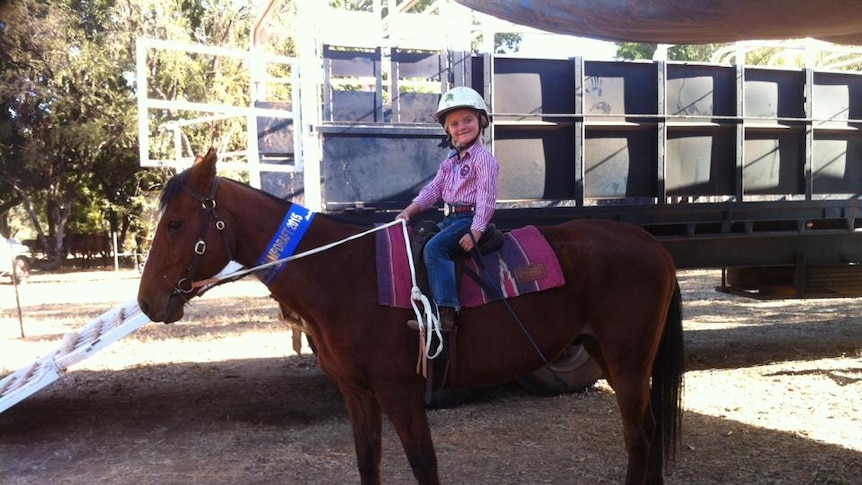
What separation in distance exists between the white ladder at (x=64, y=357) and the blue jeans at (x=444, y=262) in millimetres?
2144

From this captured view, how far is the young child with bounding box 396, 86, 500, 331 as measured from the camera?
3082 mm

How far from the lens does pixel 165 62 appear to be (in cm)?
1769

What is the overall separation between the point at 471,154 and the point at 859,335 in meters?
7.82

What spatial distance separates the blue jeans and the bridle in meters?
1.00

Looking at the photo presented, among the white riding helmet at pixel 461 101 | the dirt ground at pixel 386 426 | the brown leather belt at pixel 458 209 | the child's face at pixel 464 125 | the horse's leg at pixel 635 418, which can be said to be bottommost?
the dirt ground at pixel 386 426

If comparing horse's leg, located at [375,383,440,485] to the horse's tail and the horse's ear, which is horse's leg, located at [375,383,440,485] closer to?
the horse's ear

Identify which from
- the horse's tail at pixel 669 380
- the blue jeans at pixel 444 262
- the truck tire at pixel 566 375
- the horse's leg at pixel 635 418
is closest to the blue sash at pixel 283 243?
the blue jeans at pixel 444 262

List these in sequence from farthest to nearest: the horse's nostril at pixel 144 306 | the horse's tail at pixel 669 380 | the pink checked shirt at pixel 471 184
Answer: the horse's tail at pixel 669 380
the pink checked shirt at pixel 471 184
the horse's nostril at pixel 144 306

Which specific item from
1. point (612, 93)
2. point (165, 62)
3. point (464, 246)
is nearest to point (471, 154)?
point (464, 246)

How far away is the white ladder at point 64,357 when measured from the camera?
4.37 m

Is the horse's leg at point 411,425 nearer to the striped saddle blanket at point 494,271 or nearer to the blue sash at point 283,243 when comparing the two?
the striped saddle blanket at point 494,271

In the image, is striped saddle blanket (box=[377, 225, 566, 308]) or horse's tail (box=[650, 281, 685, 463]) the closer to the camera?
striped saddle blanket (box=[377, 225, 566, 308])

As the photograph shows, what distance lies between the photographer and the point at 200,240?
2896mm

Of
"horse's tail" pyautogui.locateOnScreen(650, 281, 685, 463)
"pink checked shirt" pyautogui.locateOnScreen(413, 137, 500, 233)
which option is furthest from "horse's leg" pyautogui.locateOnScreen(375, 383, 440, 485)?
"horse's tail" pyautogui.locateOnScreen(650, 281, 685, 463)
